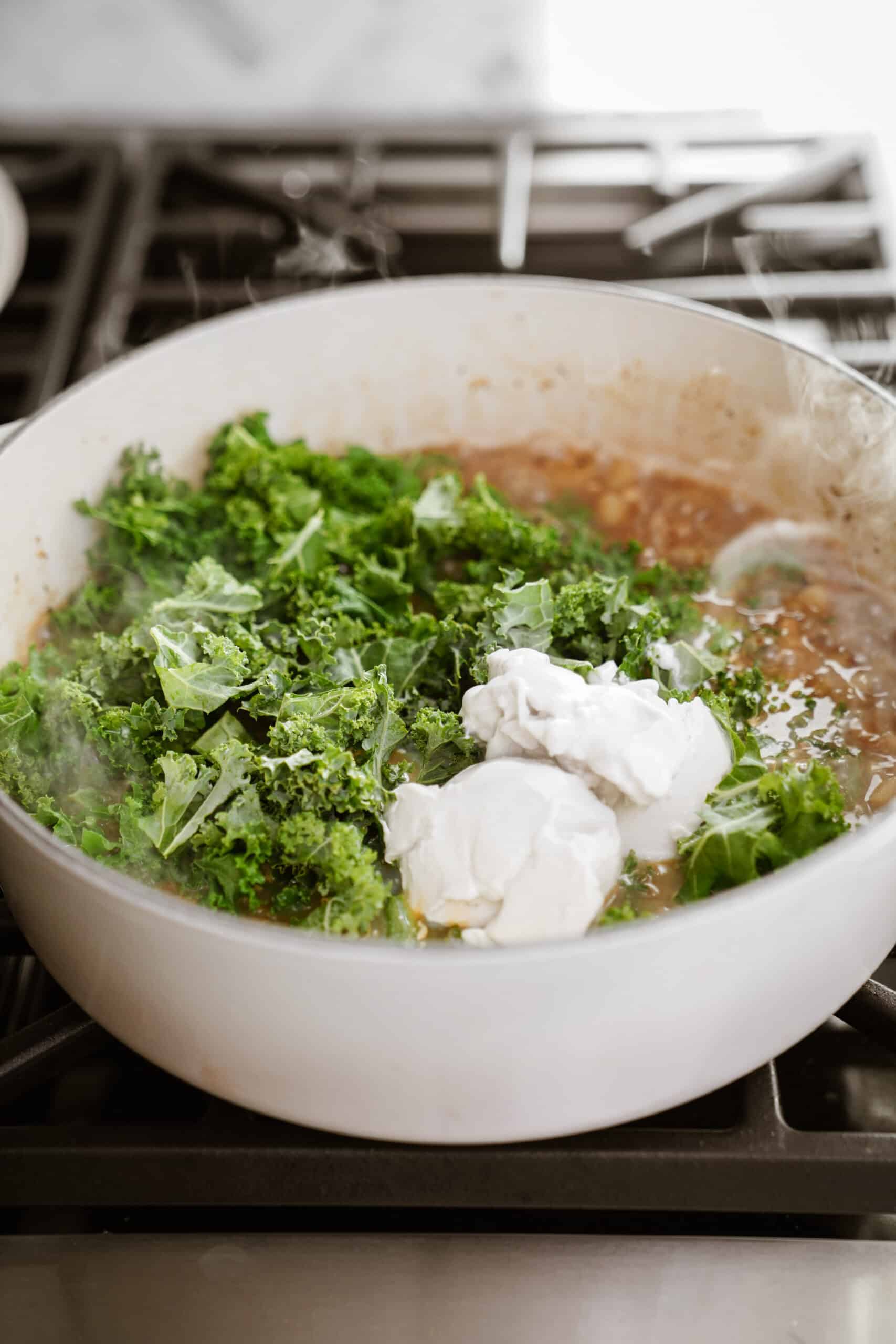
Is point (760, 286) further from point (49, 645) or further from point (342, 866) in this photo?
point (342, 866)

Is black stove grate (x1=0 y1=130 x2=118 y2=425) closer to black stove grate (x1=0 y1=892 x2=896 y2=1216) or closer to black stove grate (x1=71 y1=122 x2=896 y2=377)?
black stove grate (x1=71 y1=122 x2=896 y2=377)

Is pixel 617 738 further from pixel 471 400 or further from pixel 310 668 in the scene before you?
pixel 471 400

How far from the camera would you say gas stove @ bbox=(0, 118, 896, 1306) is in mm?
843

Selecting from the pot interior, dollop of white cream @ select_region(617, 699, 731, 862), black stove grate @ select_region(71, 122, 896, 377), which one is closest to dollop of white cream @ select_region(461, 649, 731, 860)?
dollop of white cream @ select_region(617, 699, 731, 862)

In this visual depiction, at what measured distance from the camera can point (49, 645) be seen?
1213 mm

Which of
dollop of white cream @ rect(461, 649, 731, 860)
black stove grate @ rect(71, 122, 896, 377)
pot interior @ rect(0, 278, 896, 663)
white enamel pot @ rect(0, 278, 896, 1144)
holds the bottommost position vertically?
white enamel pot @ rect(0, 278, 896, 1144)

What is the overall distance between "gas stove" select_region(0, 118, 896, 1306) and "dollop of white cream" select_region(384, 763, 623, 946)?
0.16 metres

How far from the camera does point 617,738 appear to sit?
873 millimetres

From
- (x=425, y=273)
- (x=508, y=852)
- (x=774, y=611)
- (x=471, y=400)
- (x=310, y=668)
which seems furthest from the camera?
(x=425, y=273)

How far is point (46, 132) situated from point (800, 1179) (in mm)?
1816

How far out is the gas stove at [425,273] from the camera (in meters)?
0.84

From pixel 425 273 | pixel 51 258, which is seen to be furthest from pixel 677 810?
pixel 51 258

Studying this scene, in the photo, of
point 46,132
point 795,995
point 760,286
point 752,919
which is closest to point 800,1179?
point 795,995

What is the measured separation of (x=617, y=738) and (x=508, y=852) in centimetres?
12
